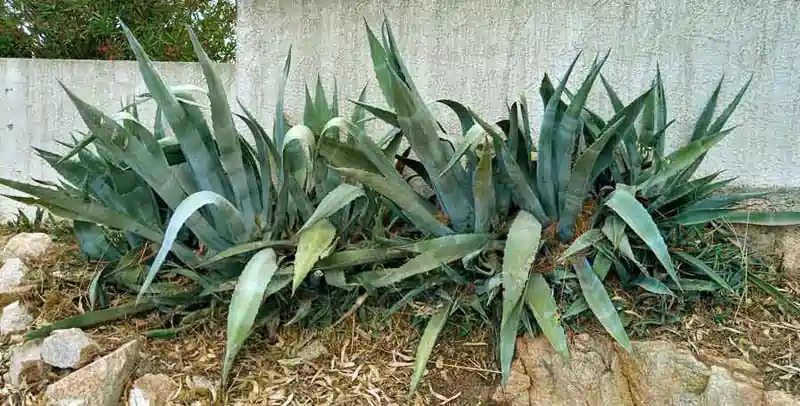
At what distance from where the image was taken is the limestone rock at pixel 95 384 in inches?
59.1

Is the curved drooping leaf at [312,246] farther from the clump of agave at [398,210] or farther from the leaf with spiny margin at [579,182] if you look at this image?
the leaf with spiny margin at [579,182]

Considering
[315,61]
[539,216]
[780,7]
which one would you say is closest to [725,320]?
[539,216]

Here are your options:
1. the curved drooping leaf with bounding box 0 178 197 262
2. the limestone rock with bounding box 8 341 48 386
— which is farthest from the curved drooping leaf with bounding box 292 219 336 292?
the limestone rock with bounding box 8 341 48 386

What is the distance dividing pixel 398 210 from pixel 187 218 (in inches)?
25.7

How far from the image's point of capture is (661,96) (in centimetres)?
195

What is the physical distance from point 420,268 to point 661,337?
0.73 meters

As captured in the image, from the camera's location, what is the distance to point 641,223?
151cm

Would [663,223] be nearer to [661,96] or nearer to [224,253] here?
[661,96]

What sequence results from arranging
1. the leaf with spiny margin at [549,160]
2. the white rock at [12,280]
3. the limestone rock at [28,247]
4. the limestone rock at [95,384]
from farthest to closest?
the limestone rock at [28,247] < the white rock at [12,280] < the leaf with spiny margin at [549,160] < the limestone rock at [95,384]

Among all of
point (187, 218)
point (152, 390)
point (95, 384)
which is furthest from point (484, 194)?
point (95, 384)

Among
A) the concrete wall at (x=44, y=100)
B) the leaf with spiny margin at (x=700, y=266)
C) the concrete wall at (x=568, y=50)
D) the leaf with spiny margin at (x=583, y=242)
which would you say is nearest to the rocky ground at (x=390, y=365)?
the leaf with spiny margin at (x=700, y=266)

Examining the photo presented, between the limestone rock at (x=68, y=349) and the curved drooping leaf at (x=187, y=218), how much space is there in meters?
0.19

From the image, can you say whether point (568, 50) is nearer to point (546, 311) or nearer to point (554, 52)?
point (554, 52)

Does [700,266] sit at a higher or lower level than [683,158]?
lower
